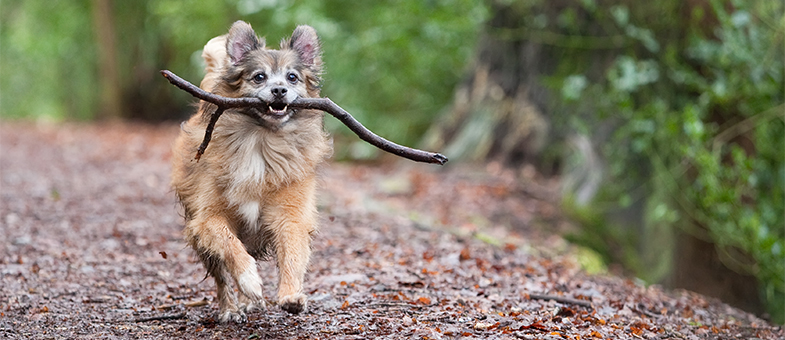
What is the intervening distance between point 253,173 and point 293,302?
853mm

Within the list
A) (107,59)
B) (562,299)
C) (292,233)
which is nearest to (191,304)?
(292,233)

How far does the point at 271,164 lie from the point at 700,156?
176 inches

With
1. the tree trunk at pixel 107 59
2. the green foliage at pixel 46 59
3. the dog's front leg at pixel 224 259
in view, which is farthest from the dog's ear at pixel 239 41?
the green foliage at pixel 46 59

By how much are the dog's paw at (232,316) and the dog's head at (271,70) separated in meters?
1.21

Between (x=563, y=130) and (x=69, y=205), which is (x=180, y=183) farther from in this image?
(x=563, y=130)

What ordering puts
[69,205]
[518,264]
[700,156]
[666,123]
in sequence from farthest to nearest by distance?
[69,205]
[666,123]
[700,156]
[518,264]

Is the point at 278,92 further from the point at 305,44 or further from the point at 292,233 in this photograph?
the point at 292,233

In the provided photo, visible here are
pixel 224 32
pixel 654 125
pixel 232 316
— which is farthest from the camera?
pixel 224 32

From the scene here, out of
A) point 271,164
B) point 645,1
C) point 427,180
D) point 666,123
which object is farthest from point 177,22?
point 271,164

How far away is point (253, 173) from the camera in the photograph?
15.2 feet

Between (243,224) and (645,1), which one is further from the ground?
(645,1)

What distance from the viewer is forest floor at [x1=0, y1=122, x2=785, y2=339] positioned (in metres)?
4.56

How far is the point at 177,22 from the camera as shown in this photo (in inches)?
766

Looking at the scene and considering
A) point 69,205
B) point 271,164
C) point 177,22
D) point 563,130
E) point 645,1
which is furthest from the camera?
point 177,22
